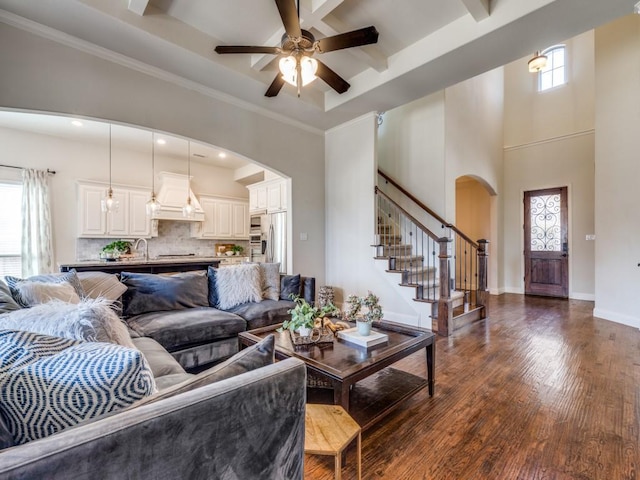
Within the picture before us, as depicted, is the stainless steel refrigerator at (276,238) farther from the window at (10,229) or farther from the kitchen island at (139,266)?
the window at (10,229)

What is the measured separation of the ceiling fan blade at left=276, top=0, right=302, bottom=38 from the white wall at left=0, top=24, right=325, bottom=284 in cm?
194

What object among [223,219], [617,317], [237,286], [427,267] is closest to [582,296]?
[617,317]

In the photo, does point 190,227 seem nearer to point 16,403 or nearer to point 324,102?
point 324,102

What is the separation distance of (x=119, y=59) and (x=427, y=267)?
4953 millimetres

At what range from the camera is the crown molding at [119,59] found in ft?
9.02

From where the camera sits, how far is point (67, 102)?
299 centimetres

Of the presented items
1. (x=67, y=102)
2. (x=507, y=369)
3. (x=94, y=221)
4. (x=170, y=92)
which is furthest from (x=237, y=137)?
(x=507, y=369)

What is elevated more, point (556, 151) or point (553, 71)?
point (553, 71)

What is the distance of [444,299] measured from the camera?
3867mm

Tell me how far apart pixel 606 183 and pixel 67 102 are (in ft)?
22.8

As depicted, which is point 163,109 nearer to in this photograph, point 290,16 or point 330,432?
point 290,16

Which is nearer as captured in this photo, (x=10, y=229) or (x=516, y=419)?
(x=516, y=419)

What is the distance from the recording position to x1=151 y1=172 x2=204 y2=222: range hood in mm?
6586

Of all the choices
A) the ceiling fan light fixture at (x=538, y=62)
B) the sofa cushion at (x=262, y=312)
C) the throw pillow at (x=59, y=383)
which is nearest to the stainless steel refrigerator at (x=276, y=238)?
the sofa cushion at (x=262, y=312)
